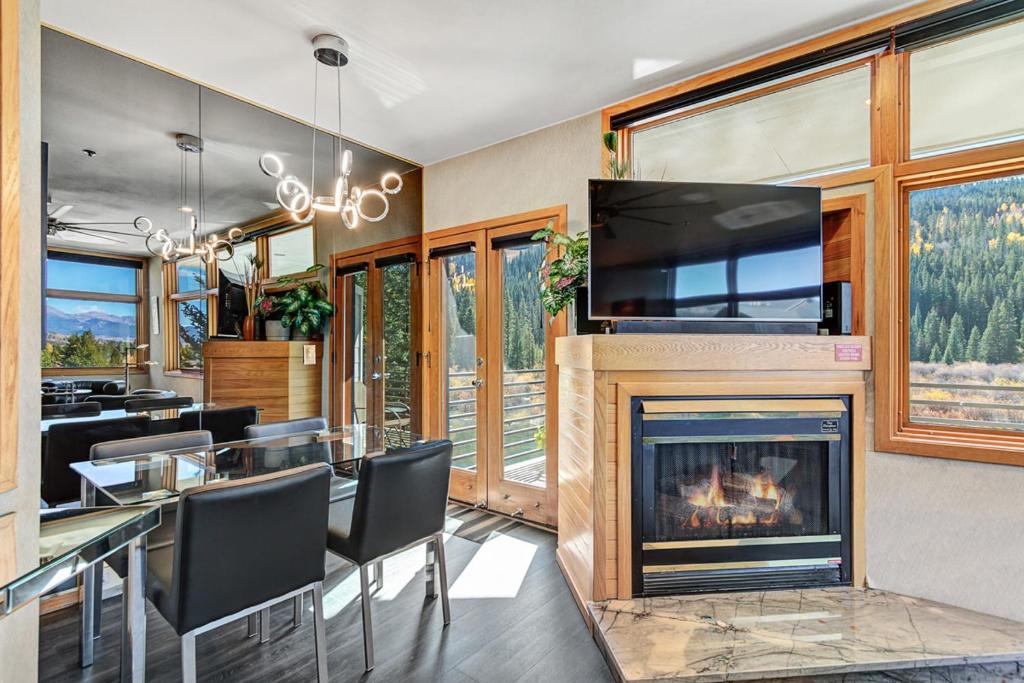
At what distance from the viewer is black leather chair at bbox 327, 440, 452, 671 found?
76.8 inches

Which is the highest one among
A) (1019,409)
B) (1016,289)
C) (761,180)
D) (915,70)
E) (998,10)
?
(998,10)

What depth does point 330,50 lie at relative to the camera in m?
2.57

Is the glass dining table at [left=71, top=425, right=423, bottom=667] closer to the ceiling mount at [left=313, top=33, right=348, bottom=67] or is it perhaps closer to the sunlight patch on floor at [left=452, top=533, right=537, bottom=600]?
the sunlight patch on floor at [left=452, top=533, right=537, bottom=600]

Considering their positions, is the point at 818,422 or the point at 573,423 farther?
the point at 573,423

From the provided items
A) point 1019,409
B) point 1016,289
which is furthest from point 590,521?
point 1016,289

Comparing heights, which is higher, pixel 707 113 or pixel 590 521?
pixel 707 113

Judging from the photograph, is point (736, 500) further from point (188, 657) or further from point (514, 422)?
point (188, 657)

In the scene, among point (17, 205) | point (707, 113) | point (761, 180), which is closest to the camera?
point (17, 205)

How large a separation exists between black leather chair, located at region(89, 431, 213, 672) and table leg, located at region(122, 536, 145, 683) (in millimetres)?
240

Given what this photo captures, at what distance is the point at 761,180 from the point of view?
2.81 metres

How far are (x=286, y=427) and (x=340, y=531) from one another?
3.07 feet

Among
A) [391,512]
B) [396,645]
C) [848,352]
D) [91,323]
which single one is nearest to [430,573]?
[396,645]

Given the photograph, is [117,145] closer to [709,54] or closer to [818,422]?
[709,54]

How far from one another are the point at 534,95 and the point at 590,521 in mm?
2511
